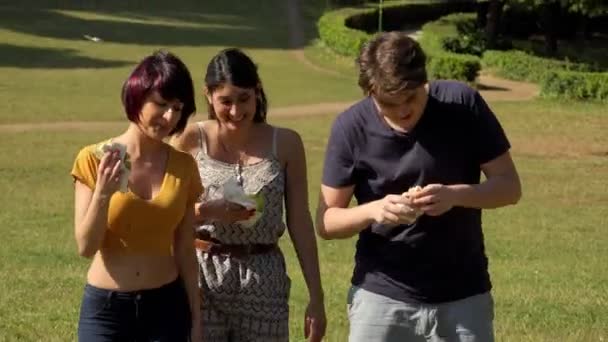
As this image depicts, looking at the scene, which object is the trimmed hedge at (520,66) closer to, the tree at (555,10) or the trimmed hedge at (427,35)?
the trimmed hedge at (427,35)

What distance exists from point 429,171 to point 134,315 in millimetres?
1110

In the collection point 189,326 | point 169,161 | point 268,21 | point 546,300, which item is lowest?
point 268,21

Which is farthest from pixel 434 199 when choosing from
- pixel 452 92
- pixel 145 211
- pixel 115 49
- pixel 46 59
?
pixel 115 49

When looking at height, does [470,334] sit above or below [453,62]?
above

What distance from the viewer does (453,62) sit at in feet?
118

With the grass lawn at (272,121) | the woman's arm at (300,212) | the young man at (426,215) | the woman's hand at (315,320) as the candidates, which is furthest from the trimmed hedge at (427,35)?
the young man at (426,215)

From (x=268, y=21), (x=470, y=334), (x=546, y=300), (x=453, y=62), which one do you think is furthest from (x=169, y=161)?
(x=268, y=21)

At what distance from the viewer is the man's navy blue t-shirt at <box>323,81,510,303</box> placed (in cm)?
472

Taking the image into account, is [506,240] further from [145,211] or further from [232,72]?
[145,211]

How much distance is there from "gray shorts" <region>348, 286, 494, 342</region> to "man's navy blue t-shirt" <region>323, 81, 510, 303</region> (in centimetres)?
3

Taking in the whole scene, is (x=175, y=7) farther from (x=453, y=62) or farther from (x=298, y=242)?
(x=298, y=242)

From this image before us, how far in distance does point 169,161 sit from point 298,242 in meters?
0.70

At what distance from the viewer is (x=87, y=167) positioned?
4672 millimetres

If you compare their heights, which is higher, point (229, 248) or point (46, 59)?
point (229, 248)
